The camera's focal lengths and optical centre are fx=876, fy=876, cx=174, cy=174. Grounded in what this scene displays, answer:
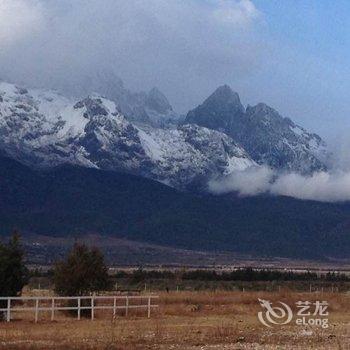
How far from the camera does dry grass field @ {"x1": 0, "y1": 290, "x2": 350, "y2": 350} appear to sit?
2758 centimetres

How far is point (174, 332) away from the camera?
1280 inches

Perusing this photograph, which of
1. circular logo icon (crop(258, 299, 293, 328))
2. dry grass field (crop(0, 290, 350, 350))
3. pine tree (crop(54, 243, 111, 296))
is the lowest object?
dry grass field (crop(0, 290, 350, 350))

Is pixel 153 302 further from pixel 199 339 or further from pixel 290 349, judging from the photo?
pixel 290 349

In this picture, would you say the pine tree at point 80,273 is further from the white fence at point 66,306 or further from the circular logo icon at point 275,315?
the circular logo icon at point 275,315

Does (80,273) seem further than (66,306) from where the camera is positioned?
Yes

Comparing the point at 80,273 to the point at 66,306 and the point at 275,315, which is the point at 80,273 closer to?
the point at 66,306

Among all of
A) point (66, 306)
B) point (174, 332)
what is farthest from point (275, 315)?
point (174, 332)

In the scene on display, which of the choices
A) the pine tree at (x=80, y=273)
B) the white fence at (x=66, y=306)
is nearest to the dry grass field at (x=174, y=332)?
the white fence at (x=66, y=306)

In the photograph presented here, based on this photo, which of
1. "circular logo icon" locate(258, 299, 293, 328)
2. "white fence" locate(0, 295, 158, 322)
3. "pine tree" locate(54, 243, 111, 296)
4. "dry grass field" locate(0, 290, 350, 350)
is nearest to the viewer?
"dry grass field" locate(0, 290, 350, 350)

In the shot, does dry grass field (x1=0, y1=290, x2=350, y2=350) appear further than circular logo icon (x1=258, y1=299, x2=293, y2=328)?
No

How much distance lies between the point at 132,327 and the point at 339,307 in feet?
64.7

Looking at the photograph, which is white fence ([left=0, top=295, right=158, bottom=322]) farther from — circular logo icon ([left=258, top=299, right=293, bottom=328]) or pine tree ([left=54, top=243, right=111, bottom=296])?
circular logo icon ([left=258, top=299, right=293, bottom=328])

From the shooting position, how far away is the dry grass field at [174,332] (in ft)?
90.5

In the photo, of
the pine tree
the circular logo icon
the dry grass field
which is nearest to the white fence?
the dry grass field
